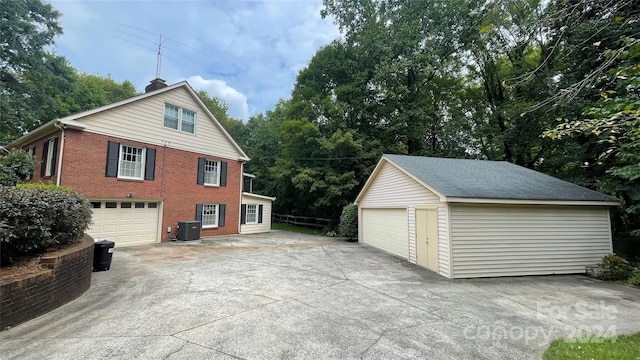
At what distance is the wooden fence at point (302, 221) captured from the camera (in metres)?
22.5

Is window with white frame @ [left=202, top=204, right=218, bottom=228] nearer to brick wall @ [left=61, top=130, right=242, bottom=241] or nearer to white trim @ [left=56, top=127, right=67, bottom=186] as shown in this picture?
brick wall @ [left=61, top=130, right=242, bottom=241]

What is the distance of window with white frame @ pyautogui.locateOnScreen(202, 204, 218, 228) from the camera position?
1479 centimetres

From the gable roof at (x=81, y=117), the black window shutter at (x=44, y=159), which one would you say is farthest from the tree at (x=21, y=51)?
the black window shutter at (x=44, y=159)

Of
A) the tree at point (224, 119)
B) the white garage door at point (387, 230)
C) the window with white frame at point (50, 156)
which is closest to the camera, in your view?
the white garage door at point (387, 230)

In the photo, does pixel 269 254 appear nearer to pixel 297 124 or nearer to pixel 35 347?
pixel 35 347

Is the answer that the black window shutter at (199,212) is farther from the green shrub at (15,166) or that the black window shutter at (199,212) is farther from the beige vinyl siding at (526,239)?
the beige vinyl siding at (526,239)

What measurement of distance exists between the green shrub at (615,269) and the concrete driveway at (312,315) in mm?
605

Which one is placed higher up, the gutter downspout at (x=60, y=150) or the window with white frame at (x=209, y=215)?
the gutter downspout at (x=60, y=150)

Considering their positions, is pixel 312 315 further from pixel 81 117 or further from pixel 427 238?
pixel 81 117

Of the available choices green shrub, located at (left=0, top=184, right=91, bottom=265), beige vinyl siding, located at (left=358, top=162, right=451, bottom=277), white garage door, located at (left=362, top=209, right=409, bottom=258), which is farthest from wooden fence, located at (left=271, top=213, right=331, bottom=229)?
green shrub, located at (left=0, top=184, right=91, bottom=265)

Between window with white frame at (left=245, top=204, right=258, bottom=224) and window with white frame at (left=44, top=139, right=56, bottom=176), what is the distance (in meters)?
9.08

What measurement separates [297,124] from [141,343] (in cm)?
1880

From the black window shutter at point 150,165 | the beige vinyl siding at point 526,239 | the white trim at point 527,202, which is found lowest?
the beige vinyl siding at point 526,239

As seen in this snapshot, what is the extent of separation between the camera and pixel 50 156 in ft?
35.6
